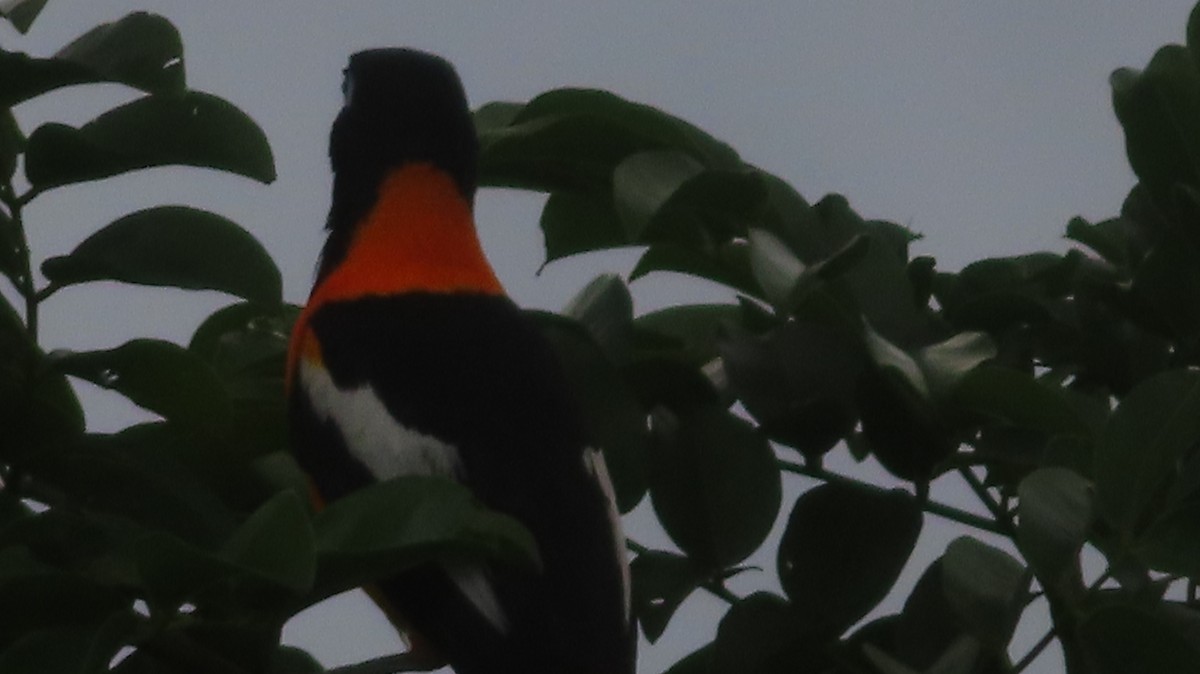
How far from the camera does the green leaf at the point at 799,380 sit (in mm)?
2355

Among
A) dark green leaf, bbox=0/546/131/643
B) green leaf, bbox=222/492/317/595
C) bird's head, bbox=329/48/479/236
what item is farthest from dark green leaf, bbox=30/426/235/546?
bird's head, bbox=329/48/479/236

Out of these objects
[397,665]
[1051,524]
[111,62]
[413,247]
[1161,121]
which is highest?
[111,62]

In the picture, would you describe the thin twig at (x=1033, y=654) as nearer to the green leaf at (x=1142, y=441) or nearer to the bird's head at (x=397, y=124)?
the green leaf at (x=1142, y=441)

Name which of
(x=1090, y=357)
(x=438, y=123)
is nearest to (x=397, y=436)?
(x=438, y=123)

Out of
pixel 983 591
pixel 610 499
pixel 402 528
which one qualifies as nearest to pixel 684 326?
pixel 610 499

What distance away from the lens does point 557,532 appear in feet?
8.05

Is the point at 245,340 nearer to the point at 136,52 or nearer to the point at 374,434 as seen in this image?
the point at 374,434

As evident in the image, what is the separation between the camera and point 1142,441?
209cm

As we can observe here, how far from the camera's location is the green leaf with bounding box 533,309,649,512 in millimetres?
2488

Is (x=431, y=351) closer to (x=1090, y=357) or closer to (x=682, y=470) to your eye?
(x=682, y=470)

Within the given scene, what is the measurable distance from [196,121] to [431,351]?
0.46 meters

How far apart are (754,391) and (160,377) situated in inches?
26.8

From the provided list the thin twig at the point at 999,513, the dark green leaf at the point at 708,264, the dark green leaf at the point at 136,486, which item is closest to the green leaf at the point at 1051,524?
the thin twig at the point at 999,513

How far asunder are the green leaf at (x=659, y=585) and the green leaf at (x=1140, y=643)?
57cm
